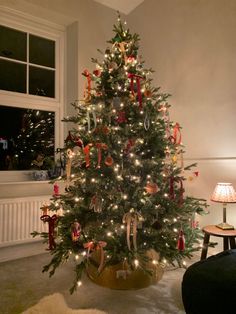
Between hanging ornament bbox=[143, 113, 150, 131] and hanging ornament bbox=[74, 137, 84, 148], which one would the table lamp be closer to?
hanging ornament bbox=[143, 113, 150, 131]

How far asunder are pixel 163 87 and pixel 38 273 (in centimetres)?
250

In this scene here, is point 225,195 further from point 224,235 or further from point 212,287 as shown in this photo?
point 212,287

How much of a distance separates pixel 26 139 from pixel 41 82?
760mm

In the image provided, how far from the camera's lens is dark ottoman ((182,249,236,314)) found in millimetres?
1165

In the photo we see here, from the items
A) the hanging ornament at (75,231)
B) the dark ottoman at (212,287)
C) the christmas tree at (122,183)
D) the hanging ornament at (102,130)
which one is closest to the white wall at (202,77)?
the christmas tree at (122,183)

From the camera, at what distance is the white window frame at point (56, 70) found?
3.03 m

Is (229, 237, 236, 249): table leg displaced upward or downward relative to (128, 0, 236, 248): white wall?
downward

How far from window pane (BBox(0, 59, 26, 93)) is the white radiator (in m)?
1.34

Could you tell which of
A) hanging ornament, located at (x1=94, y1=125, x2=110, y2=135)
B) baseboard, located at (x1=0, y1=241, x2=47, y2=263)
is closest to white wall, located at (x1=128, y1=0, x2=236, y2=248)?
hanging ornament, located at (x1=94, y1=125, x2=110, y2=135)

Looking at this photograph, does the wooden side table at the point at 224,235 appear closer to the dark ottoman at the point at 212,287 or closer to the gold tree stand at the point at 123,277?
the gold tree stand at the point at 123,277

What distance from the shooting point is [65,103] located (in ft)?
11.2

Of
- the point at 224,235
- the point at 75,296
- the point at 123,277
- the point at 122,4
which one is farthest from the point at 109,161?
the point at 122,4

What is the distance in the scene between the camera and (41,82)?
3.32 m

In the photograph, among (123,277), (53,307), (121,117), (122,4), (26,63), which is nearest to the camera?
(53,307)
